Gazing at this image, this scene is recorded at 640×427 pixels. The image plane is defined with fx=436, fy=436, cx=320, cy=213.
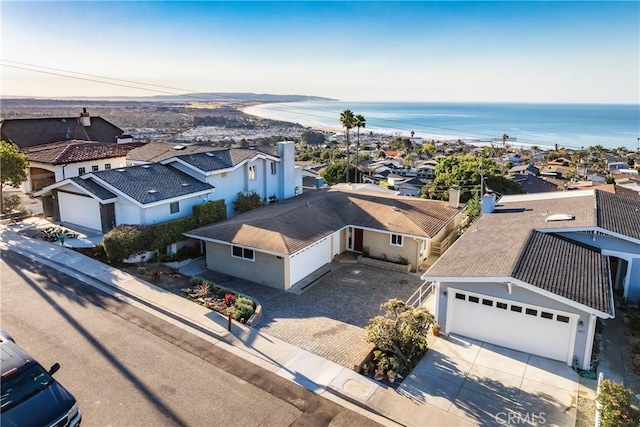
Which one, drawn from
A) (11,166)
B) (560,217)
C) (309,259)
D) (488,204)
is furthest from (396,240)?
(11,166)

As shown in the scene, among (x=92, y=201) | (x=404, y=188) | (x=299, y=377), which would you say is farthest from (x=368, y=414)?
(x=404, y=188)

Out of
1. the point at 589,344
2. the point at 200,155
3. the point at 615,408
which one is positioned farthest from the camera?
the point at 200,155

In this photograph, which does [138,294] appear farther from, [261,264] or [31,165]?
[31,165]

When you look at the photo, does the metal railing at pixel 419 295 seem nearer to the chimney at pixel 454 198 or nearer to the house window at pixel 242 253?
the house window at pixel 242 253

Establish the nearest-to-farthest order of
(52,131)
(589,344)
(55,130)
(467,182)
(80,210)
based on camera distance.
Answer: (589,344) < (80,210) < (467,182) < (52,131) < (55,130)

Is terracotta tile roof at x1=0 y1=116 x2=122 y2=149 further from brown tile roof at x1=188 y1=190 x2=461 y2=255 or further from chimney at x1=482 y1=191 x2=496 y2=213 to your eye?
chimney at x1=482 y1=191 x2=496 y2=213

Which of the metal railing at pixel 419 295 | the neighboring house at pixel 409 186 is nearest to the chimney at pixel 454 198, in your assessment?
the metal railing at pixel 419 295

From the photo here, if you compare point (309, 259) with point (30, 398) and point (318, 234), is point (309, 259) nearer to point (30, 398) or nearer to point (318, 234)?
point (318, 234)
